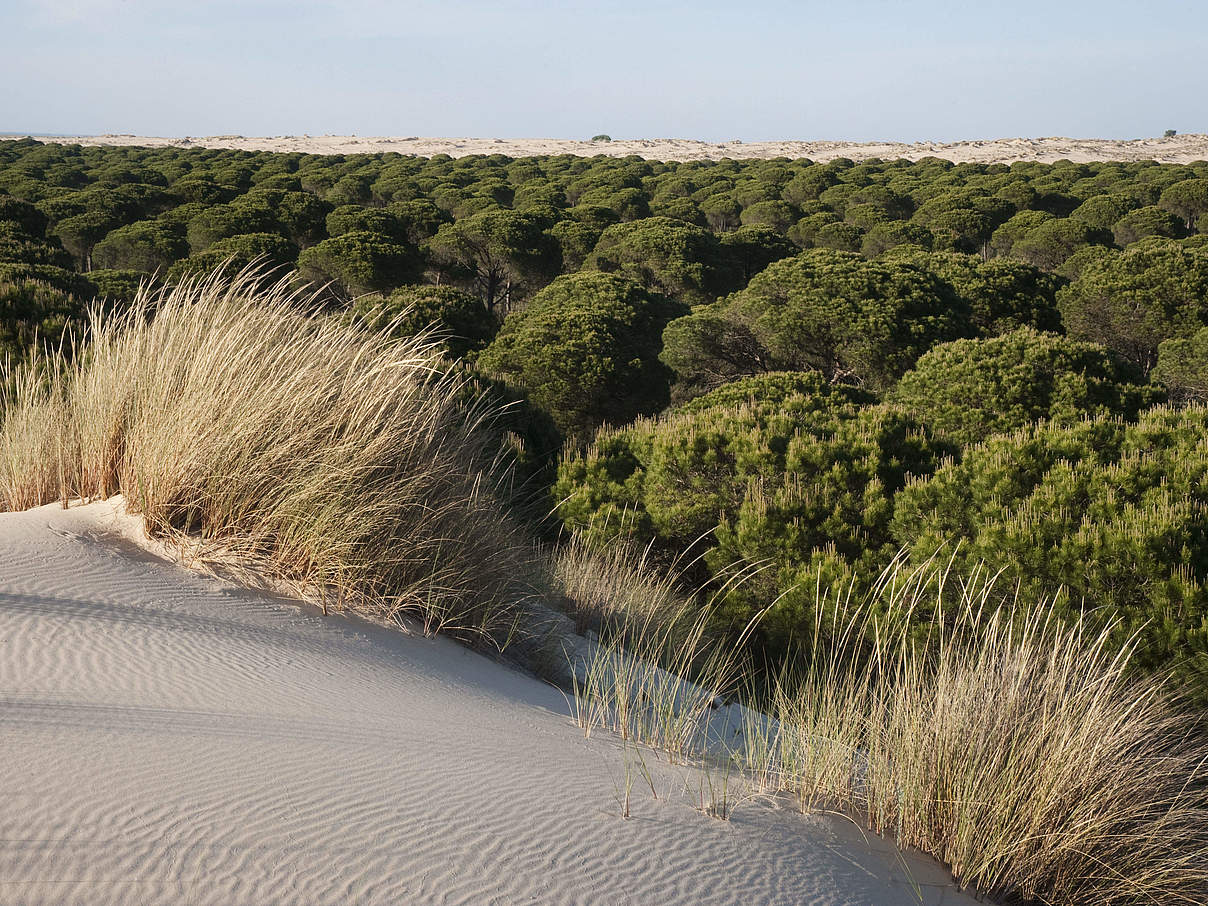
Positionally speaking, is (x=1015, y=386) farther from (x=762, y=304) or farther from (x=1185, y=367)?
(x=1185, y=367)

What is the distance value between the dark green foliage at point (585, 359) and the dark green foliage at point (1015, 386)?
595cm

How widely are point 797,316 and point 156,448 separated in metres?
14.3

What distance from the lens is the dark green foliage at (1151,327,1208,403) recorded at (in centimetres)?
1675

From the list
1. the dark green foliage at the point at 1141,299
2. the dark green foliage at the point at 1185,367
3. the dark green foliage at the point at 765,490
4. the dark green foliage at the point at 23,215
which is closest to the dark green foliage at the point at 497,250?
the dark green foliage at the point at 23,215

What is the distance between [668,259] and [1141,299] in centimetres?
1188

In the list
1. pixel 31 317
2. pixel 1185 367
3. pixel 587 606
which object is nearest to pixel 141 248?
pixel 31 317

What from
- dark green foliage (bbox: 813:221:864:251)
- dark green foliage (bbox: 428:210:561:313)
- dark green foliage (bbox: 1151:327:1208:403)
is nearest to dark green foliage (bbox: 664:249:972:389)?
dark green foliage (bbox: 1151:327:1208:403)

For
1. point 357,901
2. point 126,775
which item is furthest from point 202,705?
point 357,901

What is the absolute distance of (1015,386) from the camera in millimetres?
11516

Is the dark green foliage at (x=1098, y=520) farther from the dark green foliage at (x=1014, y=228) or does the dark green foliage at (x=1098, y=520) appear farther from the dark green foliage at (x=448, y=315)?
the dark green foliage at (x=1014, y=228)

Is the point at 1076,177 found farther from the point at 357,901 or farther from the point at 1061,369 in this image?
the point at 357,901

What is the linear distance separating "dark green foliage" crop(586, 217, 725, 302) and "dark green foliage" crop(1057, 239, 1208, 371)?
9.48 meters

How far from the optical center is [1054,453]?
26.4ft

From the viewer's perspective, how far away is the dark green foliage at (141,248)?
91.5 feet
